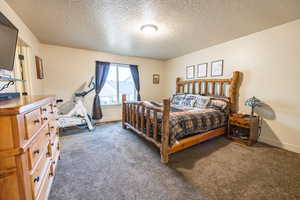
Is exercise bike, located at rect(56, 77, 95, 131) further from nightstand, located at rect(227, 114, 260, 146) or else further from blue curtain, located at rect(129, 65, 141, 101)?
nightstand, located at rect(227, 114, 260, 146)

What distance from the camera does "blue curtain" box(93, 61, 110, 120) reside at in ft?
12.3

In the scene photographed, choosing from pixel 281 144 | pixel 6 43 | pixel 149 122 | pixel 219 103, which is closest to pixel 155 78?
pixel 219 103

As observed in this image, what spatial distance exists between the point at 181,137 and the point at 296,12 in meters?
2.65

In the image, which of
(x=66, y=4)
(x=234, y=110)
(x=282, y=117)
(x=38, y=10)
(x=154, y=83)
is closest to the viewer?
(x=66, y=4)

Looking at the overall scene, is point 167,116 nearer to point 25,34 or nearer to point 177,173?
point 177,173

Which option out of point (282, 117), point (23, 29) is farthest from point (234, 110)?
point (23, 29)

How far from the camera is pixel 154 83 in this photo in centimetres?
501

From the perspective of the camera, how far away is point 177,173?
1.69m

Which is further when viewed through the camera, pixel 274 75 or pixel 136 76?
pixel 136 76

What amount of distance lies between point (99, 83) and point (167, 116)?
110 inches

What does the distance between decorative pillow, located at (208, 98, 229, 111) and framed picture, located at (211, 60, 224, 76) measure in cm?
75

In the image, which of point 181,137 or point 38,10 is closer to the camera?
point 38,10

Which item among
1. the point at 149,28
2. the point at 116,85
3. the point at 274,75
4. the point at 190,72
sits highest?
the point at 149,28

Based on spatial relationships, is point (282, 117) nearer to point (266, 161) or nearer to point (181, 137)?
point (266, 161)
